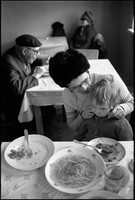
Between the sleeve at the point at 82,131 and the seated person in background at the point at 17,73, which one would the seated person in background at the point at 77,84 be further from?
the seated person in background at the point at 17,73

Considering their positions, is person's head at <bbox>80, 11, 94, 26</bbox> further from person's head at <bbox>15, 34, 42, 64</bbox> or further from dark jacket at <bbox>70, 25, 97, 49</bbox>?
person's head at <bbox>15, 34, 42, 64</bbox>

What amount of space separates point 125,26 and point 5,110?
2474 millimetres

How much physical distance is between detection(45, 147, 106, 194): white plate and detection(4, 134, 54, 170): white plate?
59 mm

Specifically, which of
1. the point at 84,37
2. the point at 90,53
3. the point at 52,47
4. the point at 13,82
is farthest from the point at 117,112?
the point at 84,37

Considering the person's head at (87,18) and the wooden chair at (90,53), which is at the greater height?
the person's head at (87,18)

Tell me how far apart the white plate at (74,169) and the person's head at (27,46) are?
1.29 meters

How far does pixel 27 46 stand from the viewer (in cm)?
201

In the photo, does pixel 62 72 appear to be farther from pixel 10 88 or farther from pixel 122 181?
pixel 10 88

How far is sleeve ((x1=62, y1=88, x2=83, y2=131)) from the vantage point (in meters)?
1.34

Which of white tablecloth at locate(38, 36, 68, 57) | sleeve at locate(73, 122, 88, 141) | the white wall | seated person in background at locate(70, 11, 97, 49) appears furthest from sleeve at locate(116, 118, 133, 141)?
the white wall

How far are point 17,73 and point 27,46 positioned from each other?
10.6 inches

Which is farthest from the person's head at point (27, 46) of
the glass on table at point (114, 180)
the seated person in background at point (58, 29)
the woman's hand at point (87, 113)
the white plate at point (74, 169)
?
the seated person in background at point (58, 29)

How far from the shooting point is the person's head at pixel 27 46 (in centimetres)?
200

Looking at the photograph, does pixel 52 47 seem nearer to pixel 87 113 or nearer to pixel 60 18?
pixel 60 18
